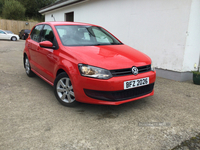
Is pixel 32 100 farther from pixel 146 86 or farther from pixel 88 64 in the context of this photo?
pixel 146 86

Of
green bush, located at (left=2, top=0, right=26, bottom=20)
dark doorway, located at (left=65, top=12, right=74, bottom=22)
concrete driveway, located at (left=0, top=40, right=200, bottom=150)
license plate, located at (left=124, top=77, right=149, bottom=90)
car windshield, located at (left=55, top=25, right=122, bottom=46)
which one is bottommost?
concrete driveway, located at (left=0, top=40, right=200, bottom=150)

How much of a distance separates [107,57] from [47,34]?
168 cm

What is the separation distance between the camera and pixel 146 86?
2963 millimetres

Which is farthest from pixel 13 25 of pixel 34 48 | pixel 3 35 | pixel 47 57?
pixel 47 57

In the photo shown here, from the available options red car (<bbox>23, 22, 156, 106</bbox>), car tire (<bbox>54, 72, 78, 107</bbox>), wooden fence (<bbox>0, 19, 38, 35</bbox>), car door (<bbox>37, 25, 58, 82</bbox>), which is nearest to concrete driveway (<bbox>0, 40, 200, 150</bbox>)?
car tire (<bbox>54, 72, 78, 107</bbox>)

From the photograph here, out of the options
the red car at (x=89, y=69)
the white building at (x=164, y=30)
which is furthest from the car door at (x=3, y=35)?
the red car at (x=89, y=69)

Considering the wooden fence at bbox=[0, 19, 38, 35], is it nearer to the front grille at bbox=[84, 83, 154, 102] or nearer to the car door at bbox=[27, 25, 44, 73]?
the car door at bbox=[27, 25, 44, 73]

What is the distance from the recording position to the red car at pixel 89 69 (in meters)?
2.58

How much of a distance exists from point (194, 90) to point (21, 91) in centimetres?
420

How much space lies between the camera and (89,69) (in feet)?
8.48

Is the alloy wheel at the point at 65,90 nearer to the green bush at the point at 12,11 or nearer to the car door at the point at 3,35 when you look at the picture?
the car door at the point at 3,35

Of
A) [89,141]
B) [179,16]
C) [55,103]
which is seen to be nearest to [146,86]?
[89,141]

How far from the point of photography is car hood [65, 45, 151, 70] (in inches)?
104

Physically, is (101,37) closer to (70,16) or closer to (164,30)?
(164,30)
